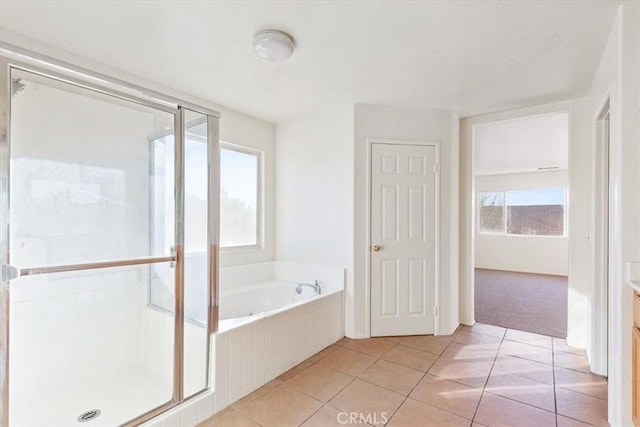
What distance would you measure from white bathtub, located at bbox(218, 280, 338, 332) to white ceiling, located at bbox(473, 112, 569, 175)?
2705 millimetres

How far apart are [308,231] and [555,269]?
231 inches

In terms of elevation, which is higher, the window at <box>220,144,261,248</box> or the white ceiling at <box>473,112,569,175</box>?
the white ceiling at <box>473,112,569,175</box>

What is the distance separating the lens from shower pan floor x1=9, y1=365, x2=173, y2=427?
1.76 m

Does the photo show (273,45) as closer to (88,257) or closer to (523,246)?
(88,257)

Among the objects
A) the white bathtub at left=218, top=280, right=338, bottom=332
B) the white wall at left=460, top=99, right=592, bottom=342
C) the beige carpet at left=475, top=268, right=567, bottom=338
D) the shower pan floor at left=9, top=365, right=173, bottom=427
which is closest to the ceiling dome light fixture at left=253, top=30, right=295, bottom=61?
the white bathtub at left=218, top=280, right=338, bottom=332

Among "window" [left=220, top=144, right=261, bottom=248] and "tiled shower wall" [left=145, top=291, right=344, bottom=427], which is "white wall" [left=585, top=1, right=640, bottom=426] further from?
"window" [left=220, top=144, right=261, bottom=248]

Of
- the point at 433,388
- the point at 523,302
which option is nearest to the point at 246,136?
the point at 433,388

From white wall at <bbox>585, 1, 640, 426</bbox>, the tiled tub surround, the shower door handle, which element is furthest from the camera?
the tiled tub surround

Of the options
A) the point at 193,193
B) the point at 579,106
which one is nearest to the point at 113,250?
the point at 193,193

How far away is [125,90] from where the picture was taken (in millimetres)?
1735

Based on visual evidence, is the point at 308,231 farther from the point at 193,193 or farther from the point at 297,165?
the point at 193,193

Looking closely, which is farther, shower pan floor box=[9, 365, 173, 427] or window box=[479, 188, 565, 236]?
window box=[479, 188, 565, 236]

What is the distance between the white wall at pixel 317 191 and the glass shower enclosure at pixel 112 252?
4.81ft

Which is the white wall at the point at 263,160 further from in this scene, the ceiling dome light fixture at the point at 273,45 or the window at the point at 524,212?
the window at the point at 524,212
